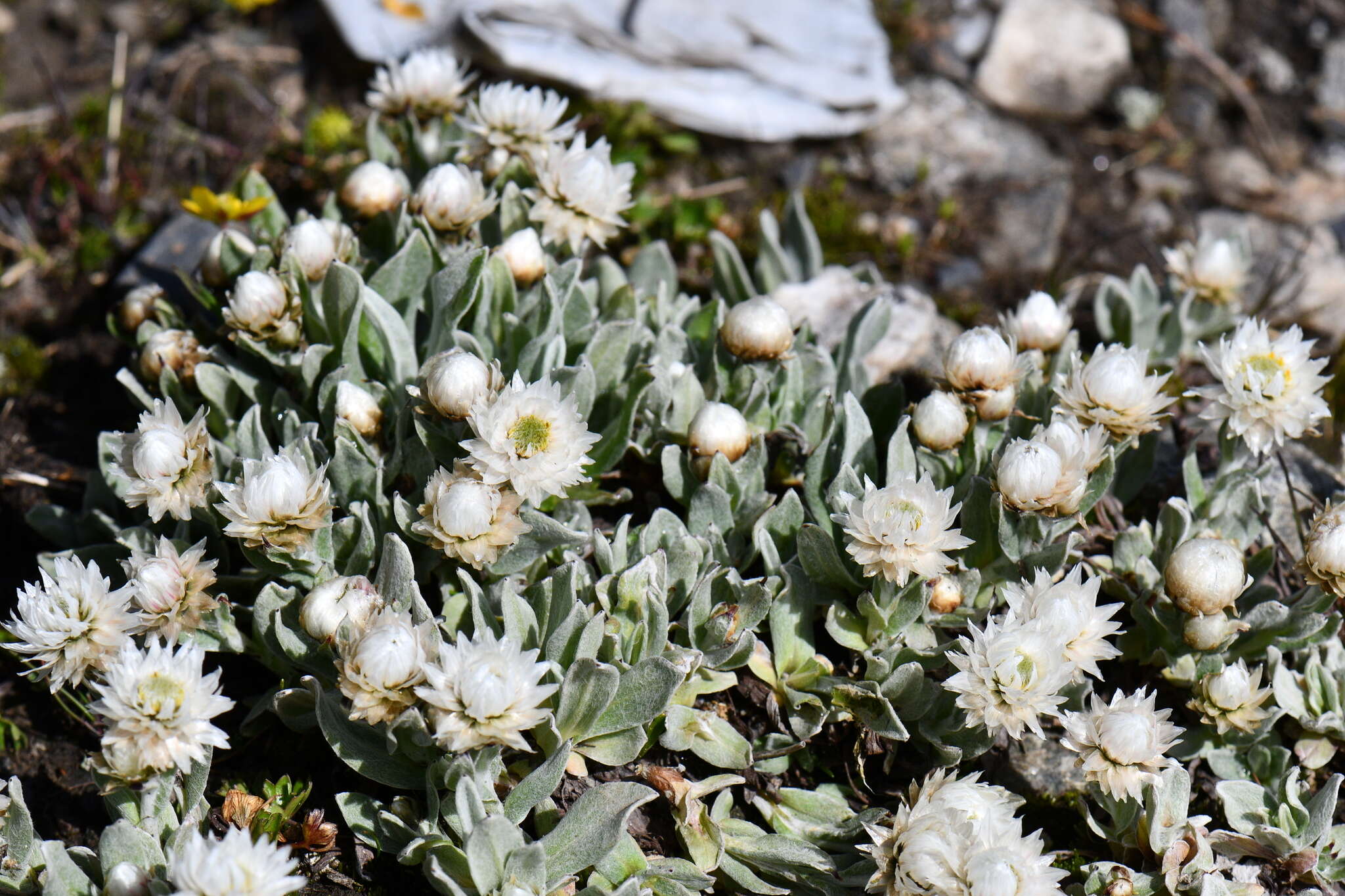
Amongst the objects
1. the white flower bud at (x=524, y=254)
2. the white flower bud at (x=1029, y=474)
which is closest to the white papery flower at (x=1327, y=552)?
the white flower bud at (x=1029, y=474)

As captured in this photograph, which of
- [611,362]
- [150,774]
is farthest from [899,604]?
[150,774]

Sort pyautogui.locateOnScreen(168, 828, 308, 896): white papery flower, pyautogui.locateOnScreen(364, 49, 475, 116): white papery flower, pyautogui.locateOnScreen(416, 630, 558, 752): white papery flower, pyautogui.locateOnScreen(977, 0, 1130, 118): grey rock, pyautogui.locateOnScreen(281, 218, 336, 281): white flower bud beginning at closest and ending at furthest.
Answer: pyautogui.locateOnScreen(168, 828, 308, 896): white papery flower < pyautogui.locateOnScreen(416, 630, 558, 752): white papery flower < pyautogui.locateOnScreen(281, 218, 336, 281): white flower bud < pyautogui.locateOnScreen(364, 49, 475, 116): white papery flower < pyautogui.locateOnScreen(977, 0, 1130, 118): grey rock

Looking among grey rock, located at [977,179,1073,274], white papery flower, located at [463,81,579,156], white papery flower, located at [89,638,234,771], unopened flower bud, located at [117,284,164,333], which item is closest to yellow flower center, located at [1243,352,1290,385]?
grey rock, located at [977,179,1073,274]

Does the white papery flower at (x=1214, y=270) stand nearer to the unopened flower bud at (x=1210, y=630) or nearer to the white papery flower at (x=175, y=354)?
the unopened flower bud at (x=1210, y=630)

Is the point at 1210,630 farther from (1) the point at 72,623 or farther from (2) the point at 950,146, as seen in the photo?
(2) the point at 950,146

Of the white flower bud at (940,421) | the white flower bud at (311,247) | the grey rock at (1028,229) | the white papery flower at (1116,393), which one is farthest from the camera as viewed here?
the grey rock at (1028,229)

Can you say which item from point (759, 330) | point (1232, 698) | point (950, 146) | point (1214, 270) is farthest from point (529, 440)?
point (950, 146)

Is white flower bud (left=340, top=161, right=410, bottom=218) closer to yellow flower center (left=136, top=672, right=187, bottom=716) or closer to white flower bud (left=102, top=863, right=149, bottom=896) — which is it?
yellow flower center (left=136, top=672, right=187, bottom=716)
